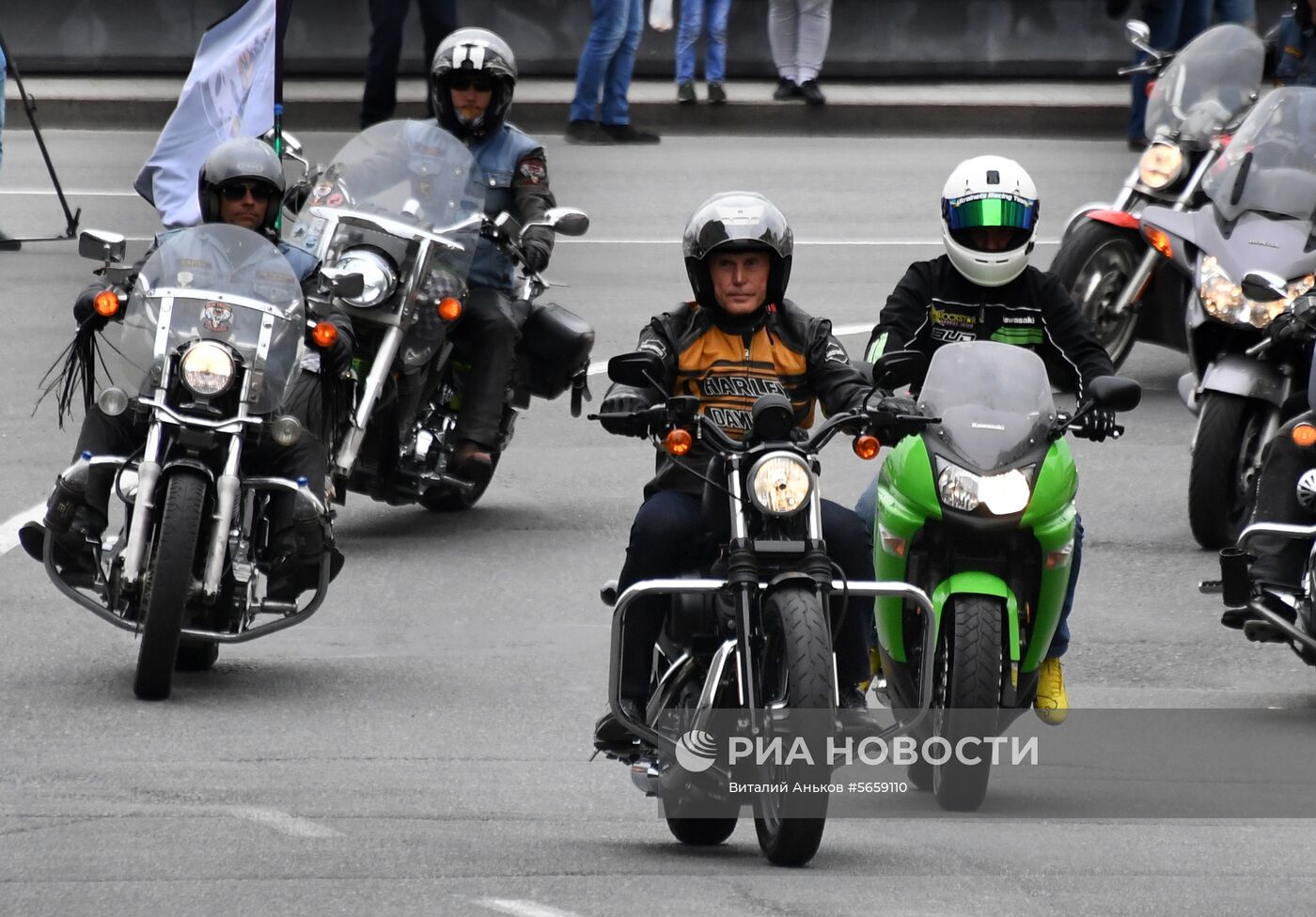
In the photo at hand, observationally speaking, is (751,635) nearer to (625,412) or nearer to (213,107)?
(625,412)

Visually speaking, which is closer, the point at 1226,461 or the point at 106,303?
the point at 106,303

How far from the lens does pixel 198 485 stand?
830 cm

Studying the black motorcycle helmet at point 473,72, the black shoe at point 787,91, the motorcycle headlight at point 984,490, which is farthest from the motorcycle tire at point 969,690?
the black shoe at point 787,91

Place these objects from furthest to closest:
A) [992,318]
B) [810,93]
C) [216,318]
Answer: [810,93], [216,318], [992,318]

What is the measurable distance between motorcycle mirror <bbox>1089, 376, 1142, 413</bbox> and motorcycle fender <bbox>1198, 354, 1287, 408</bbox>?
9.25 ft

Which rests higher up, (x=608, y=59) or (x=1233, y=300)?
(x=1233, y=300)

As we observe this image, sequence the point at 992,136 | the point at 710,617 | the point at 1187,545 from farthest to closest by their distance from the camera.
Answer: the point at 992,136 < the point at 1187,545 < the point at 710,617

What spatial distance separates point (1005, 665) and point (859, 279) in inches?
376

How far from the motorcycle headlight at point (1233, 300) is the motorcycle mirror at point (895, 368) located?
142 inches

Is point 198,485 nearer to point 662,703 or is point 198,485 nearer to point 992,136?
point 662,703

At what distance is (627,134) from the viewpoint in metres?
20.9

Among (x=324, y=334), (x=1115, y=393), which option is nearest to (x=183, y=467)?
(x=324, y=334)

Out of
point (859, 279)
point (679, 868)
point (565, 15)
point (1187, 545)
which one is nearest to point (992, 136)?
point (565, 15)

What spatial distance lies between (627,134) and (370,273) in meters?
10.6
